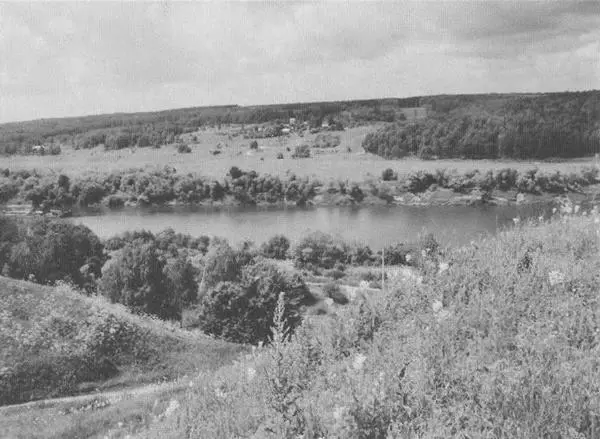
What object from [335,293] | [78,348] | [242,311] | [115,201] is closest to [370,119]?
[115,201]

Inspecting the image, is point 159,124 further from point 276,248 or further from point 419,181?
point 276,248

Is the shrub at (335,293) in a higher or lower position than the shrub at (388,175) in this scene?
lower

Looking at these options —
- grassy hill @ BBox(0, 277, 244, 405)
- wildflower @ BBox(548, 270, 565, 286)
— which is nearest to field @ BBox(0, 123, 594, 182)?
grassy hill @ BBox(0, 277, 244, 405)

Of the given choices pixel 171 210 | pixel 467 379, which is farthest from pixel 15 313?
pixel 171 210

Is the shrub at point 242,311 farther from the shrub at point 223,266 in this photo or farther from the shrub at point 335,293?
the shrub at point 335,293

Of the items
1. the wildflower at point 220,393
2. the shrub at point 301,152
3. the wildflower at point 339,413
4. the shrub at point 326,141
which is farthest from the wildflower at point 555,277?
the shrub at point 326,141

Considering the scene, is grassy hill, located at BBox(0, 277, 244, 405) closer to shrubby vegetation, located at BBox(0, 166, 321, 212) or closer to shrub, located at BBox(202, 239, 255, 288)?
shrub, located at BBox(202, 239, 255, 288)

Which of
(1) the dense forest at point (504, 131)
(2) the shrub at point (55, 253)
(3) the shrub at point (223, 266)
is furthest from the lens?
(1) the dense forest at point (504, 131)

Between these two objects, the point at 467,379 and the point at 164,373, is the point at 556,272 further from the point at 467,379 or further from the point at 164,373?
the point at 164,373

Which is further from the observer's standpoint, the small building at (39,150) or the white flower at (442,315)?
the small building at (39,150)
